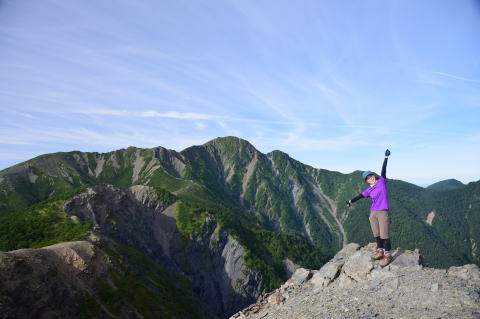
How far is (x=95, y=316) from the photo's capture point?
158ft

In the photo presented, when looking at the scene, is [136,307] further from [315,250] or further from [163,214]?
[315,250]

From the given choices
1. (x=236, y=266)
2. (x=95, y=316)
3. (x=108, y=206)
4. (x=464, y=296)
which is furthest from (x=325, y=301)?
(x=236, y=266)

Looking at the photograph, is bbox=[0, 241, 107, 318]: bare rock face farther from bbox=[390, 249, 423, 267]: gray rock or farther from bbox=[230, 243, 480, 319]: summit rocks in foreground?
bbox=[390, 249, 423, 267]: gray rock

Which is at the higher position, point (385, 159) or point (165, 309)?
point (385, 159)

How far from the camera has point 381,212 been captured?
1722 centimetres

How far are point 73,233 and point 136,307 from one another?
28.6 metres

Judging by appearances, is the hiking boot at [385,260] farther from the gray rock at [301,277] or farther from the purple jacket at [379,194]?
the gray rock at [301,277]

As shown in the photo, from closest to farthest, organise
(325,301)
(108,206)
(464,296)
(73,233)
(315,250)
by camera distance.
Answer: (464,296) < (325,301) < (73,233) < (108,206) < (315,250)

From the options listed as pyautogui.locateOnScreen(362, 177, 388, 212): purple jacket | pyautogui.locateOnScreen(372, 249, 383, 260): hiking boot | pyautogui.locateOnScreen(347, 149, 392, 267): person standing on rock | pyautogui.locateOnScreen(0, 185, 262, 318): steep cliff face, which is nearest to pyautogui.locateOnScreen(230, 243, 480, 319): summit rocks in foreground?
pyautogui.locateOnScreen(372, 249, 383, 260): hiking boot

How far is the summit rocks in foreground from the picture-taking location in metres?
12.6

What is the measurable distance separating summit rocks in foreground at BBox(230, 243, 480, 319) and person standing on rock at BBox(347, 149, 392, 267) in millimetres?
693

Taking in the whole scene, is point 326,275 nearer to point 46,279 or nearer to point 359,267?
point 359,267

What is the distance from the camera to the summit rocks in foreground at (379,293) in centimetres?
1262

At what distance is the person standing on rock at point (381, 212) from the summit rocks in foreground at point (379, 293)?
69 cm
